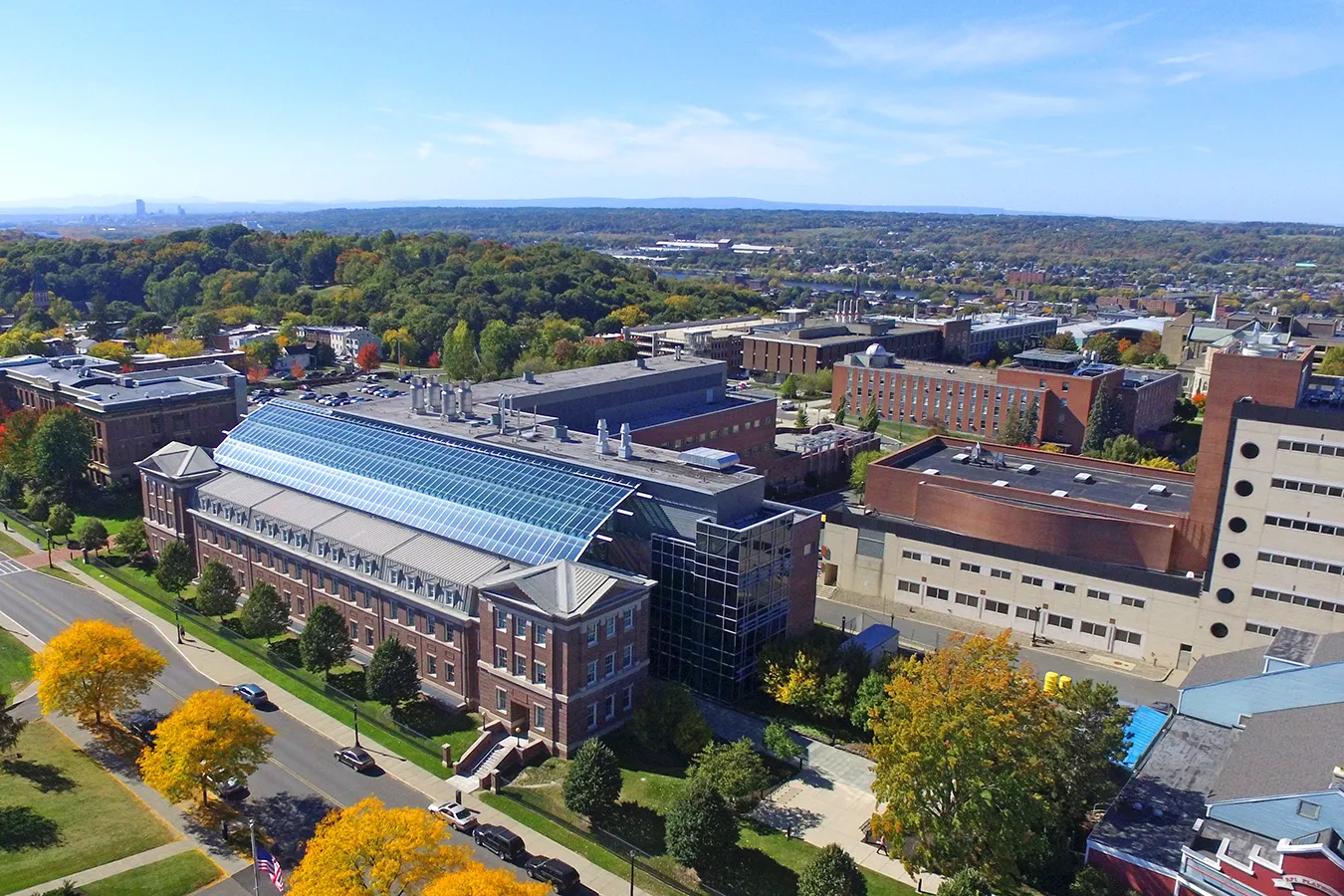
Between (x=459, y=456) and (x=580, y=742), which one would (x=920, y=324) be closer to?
(x=459, y=456)

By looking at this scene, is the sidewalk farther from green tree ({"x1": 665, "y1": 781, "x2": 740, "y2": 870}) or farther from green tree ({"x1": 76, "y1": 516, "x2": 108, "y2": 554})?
green tree ({"x1": 76, "y1": 516, "x2": 108, "y2": 554})

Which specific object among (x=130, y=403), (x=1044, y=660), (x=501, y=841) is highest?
(x=130, y=403)

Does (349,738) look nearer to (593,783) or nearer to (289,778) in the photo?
(289,778)

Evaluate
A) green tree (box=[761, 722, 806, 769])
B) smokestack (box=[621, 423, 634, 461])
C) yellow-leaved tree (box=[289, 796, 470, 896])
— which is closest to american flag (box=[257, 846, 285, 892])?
yellow-leaved tree (box=[289, 796, 470, 896])

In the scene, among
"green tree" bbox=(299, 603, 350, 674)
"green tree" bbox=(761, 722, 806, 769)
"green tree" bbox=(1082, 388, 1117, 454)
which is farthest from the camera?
"green tree" bbox=(1082, 388, 1117, 454)

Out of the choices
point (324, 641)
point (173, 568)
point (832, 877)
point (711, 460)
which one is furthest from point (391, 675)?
point (832, 877)

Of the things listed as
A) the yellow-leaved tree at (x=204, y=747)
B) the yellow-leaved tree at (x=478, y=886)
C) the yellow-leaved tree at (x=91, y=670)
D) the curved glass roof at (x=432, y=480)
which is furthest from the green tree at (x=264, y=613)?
the yellow-leaved tree at (x=478, y=886)
